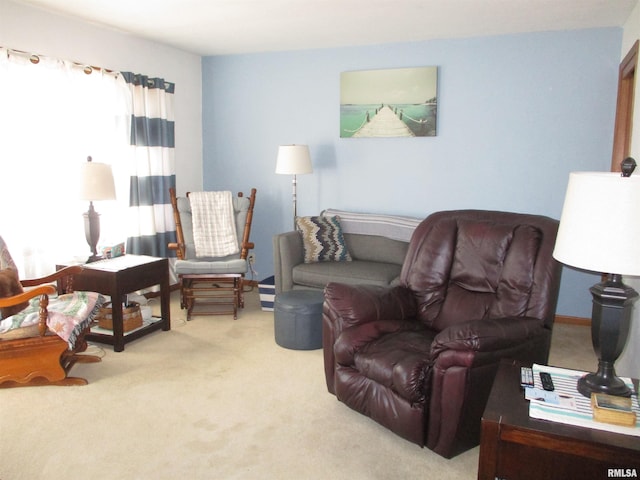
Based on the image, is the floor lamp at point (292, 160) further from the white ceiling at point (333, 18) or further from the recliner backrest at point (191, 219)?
the white ceiling at point (333, 18)

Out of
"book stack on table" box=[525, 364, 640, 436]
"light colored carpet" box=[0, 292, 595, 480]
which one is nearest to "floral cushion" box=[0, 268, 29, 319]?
"light colored carpet" box=[0, 292, 595, 480]

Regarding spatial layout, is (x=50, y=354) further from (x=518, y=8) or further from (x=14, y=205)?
(x=518, y=8)

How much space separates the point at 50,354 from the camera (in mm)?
2961

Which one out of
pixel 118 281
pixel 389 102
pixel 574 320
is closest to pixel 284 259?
pixel 118 281

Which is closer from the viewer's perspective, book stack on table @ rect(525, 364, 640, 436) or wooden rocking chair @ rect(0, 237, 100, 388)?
book stack on table @ rect(525, 364, 640, 436)

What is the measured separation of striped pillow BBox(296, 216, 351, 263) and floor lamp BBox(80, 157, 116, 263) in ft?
5.19

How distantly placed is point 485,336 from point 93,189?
9.22 ft

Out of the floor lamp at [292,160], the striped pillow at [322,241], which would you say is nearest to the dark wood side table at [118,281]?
the striped pillow at [322,241]

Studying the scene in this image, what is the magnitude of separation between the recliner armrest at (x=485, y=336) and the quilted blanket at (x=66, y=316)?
2.06 metres

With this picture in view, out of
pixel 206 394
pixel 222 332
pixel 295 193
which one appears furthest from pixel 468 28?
pixel 206 394

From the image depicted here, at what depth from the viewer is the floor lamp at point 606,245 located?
61.5 inches

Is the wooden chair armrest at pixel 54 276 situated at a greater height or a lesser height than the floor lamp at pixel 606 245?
lesser

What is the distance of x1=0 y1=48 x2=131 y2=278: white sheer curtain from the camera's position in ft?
11.7

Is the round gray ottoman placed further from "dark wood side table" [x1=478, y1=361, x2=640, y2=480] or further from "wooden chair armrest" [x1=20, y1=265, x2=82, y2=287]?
"dark wood side table" [x1=478, y1=361, x2=640, y2=480]
